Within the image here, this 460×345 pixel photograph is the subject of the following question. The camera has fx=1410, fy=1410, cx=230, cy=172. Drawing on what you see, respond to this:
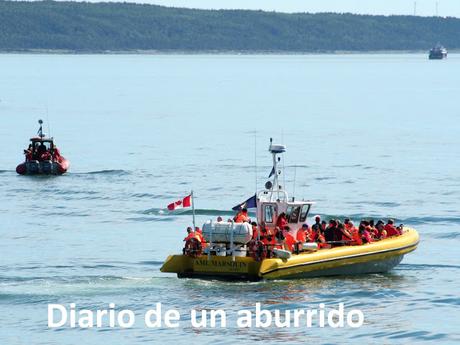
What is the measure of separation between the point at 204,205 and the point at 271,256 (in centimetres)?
1974

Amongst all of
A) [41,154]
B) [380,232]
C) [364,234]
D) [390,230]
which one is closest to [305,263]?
[364,234]

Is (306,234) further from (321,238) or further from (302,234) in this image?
(321,238)

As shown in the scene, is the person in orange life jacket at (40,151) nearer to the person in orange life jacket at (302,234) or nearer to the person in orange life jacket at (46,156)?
the person in orange life jacket at (46,156)

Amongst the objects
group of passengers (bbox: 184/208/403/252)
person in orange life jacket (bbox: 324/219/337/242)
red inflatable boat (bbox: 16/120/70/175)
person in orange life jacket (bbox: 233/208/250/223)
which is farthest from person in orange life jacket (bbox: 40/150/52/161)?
person in orange life jacket (bbox: 324/219/337/242)

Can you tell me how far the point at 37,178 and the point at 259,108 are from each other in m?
72.4

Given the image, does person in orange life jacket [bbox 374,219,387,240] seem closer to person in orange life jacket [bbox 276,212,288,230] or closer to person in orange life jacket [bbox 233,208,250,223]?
person in orange life jacket [bbox 276,212,288,230]

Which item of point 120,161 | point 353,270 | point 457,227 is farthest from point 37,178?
point 353,270

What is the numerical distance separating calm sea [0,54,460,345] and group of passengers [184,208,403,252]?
1130 mm

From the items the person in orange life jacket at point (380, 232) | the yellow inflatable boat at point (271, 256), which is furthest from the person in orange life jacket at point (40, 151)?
the person in orange life jacket at point (380, 232)

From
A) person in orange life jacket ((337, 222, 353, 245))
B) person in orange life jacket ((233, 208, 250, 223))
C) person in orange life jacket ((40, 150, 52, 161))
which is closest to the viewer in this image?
person in orange life jacket ((233, 208, 250, 223))

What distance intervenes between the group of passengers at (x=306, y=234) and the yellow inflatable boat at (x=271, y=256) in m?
0.17

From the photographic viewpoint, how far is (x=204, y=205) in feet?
194

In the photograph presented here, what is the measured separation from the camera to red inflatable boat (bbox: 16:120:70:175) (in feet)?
226

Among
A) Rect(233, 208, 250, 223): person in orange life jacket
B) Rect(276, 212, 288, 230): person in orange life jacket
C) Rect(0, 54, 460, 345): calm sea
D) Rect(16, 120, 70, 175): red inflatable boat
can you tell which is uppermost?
Rect(233, 208, 250, 223): person in orange life jacket
